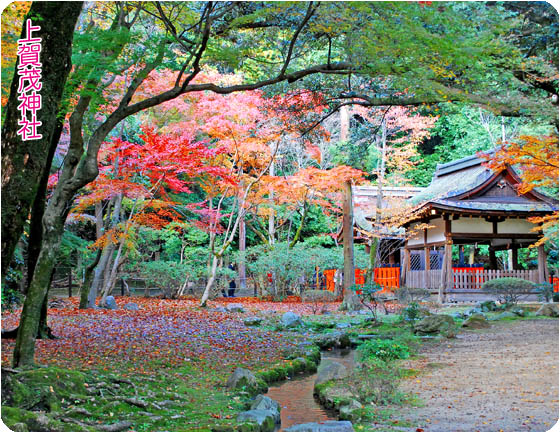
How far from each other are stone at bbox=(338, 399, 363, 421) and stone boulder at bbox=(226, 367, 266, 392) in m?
1.22

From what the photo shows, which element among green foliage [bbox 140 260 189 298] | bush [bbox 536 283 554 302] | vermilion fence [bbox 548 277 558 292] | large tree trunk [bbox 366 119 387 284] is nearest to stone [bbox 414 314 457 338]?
bush [bbox 536 283 554 302]

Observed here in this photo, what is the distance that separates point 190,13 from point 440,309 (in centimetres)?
973

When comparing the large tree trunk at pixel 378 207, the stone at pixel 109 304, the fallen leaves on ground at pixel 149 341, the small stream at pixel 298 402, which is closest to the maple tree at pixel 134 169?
the stone at pixel 109 304

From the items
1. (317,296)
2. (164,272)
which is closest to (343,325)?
(317,296)

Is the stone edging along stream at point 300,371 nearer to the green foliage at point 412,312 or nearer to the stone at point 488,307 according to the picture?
the green foliage at point 412,312

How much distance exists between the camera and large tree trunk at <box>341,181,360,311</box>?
14.9 m

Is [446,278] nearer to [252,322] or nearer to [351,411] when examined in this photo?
[252,322]

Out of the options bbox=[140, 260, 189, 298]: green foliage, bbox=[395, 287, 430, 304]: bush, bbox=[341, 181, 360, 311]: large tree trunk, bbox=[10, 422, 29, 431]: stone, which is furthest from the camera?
bbox=[140, 260, 189, 298]: green foliage

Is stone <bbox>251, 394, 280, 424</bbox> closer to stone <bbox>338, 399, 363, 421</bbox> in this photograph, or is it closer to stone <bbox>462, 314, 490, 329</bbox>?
stone <bbox>338, 399, 363, 421</bbox>

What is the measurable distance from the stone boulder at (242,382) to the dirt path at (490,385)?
1.74m

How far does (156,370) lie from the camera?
612 centimetres

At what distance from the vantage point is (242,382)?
19.8 ft

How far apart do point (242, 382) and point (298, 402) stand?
2.31ft

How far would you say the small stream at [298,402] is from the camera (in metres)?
5.42
